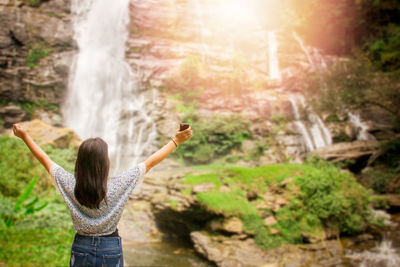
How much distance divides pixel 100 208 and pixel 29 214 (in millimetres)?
5070

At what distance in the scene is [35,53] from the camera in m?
14.6

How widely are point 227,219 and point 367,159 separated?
8.22 m

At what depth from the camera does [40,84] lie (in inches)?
574

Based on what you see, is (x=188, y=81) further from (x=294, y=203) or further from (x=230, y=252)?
(x=230, y=252)

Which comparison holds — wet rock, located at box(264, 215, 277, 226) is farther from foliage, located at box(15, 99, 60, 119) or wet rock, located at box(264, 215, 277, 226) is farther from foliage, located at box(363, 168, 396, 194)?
foliage, located at box(15, 99, 60, 119)

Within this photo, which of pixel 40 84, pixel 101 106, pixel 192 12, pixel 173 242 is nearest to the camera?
pixel 173 242

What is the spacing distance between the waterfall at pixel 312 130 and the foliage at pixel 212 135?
264 centimetres

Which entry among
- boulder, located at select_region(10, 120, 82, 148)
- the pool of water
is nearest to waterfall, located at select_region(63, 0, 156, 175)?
boulder, located at select_region(10, 120, 82, 148)

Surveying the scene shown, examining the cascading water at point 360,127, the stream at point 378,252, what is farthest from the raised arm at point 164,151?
the cascading water at point 360,127

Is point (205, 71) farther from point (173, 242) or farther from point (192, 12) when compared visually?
point (173, 242)

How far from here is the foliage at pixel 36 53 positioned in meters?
14.5

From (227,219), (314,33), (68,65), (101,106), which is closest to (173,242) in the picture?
(227,219)

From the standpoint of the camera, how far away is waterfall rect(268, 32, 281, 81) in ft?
55.5

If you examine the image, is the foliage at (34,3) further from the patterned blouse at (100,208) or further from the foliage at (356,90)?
the patterned blouse at (100,208)
